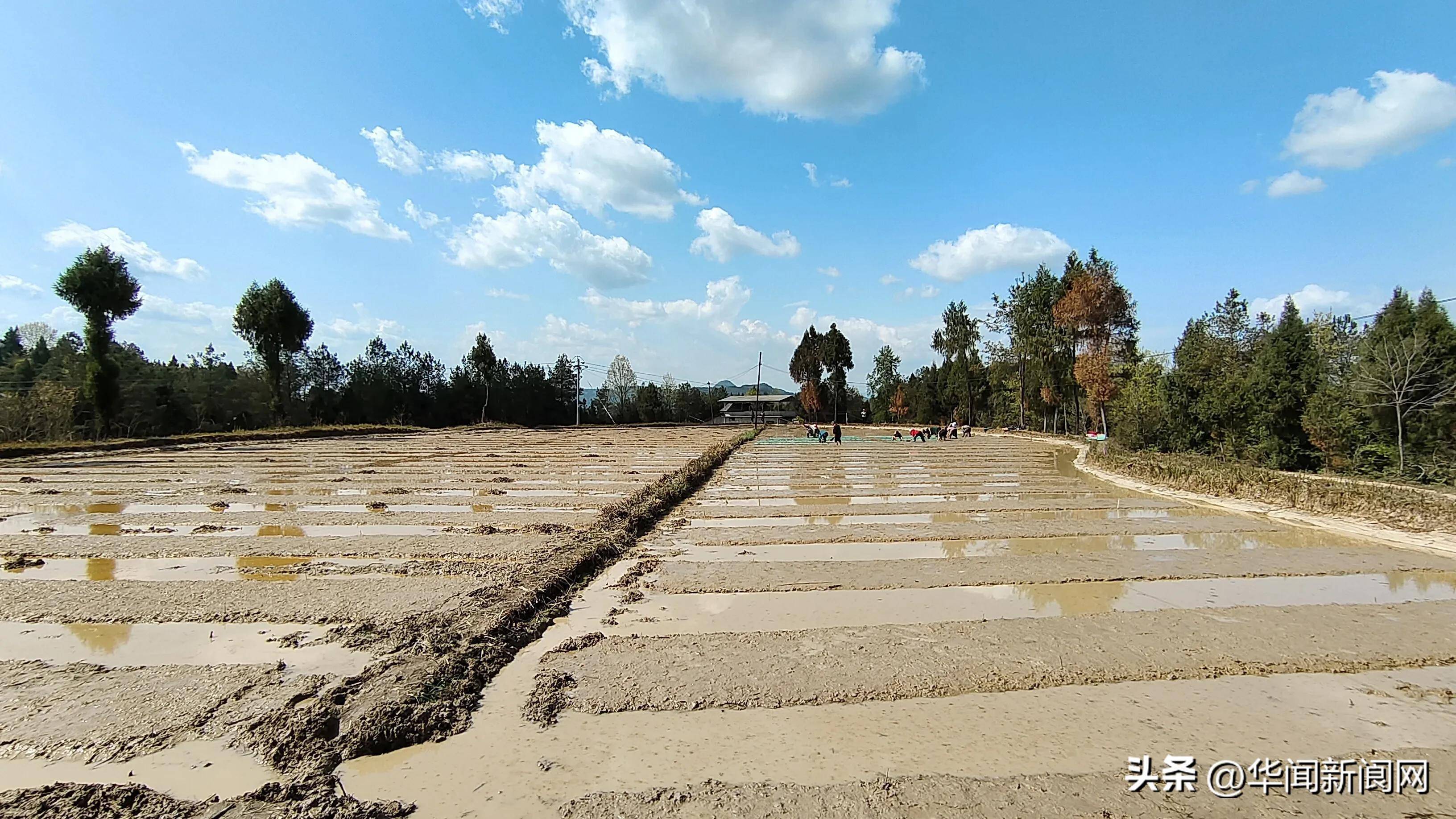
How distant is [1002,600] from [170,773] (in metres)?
6.10

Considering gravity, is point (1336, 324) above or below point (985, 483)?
above

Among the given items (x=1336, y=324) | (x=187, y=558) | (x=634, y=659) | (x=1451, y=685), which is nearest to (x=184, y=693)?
(x=634, y=659)

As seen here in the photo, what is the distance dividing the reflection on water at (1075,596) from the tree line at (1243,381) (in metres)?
12.6

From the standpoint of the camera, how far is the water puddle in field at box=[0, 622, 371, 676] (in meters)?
Result: 4.48

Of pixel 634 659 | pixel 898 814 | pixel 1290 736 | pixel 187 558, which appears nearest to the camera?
pixel 898 814

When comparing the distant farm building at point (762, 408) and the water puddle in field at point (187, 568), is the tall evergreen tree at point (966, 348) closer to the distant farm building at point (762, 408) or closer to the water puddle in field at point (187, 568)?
the distant farm building at point (762, 408)

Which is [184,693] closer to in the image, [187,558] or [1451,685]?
[187,558]

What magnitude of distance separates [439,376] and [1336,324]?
60501 millimetres

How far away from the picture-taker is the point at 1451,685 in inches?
170

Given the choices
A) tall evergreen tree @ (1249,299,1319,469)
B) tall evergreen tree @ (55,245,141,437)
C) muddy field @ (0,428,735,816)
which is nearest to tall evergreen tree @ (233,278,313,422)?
tall evergreen tree @ (55,245,141,437)

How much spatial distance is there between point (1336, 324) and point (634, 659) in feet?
146

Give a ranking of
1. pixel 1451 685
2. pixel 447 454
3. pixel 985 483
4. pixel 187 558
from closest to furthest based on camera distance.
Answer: pixel 1451 685 → pixel 187 558 → pixel 985 483 → pixel 447 454

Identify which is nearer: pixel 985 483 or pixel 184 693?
pixel 184 693

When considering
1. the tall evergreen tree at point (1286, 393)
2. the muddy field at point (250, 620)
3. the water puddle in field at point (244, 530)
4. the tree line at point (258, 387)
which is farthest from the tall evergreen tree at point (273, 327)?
the tall evergreen tree at point (1286, 393)
